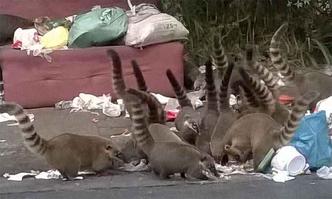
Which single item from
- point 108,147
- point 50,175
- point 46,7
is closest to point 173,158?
point 108,147

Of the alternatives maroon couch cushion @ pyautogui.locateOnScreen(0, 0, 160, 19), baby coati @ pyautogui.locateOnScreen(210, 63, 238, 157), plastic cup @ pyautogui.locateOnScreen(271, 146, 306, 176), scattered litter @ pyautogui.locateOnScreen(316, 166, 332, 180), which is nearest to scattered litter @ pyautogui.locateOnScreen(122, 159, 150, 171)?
baby coati @ pyautogui.locateOnScreen(210, 63, 238, 157)

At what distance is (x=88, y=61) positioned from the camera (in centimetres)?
874

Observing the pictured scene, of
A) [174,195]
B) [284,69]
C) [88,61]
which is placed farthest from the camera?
[88,61]

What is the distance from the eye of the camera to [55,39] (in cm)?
882

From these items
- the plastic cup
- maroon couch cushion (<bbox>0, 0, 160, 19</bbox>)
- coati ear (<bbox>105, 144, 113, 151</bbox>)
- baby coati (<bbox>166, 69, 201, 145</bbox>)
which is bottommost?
the plastic cup

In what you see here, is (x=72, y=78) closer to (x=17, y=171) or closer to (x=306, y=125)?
(x=17, y=171)

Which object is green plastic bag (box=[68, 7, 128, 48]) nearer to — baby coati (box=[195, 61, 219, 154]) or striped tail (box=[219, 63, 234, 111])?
baby coati (box=[195, 61, 219, 154])

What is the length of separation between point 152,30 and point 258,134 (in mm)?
2619

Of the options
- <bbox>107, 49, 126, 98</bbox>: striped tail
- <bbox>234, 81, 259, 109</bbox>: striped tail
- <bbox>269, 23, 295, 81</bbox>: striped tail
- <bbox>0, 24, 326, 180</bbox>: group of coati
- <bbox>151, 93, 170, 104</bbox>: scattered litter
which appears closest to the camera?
<bbox>0, 24, 326, 180</bbox>: group of coati

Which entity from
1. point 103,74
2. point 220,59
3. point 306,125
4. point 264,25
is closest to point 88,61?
point 103,74

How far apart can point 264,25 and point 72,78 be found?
2320 millimetres

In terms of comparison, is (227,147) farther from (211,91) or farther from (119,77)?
(119,77)

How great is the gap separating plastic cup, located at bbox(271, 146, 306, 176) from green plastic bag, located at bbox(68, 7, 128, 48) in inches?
117

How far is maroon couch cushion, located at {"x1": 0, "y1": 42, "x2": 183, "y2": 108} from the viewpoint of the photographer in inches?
341
